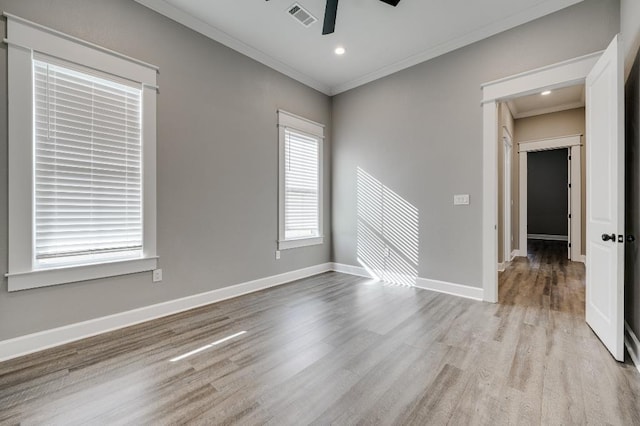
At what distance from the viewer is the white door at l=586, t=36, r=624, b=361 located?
2.02m

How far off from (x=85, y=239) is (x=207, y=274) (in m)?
1.19

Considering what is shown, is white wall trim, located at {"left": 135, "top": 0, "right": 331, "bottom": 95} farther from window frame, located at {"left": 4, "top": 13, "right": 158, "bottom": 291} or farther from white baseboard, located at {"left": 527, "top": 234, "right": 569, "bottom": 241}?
white baseboard, located at {"left": 527, "top": 234, "right": 569, "bottom": 241}

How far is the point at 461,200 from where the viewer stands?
3.49 metres

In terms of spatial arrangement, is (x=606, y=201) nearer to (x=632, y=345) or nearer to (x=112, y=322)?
(x=632, y=345)

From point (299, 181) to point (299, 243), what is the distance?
977 millimetres

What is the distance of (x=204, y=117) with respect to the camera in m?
3.18

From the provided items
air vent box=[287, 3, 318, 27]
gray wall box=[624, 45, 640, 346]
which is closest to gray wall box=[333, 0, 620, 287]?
gray wall box=[624, 45, 640, 346]

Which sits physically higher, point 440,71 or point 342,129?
point 440,71

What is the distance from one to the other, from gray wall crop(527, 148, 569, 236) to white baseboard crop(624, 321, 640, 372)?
26.3 ft

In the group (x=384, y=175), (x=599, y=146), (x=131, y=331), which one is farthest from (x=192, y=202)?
(x=599, y=146)

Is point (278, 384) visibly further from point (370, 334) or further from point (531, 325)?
point (531, 325)

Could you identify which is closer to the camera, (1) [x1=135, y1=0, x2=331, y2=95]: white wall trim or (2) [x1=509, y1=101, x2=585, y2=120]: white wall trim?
(1) [x1=135, y1=0, x2=331, y2=95]: white wall trim

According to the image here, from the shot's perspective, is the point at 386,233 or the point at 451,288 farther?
the point at 386,233

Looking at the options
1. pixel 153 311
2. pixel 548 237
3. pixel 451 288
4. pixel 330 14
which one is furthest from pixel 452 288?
pixel 548 237
